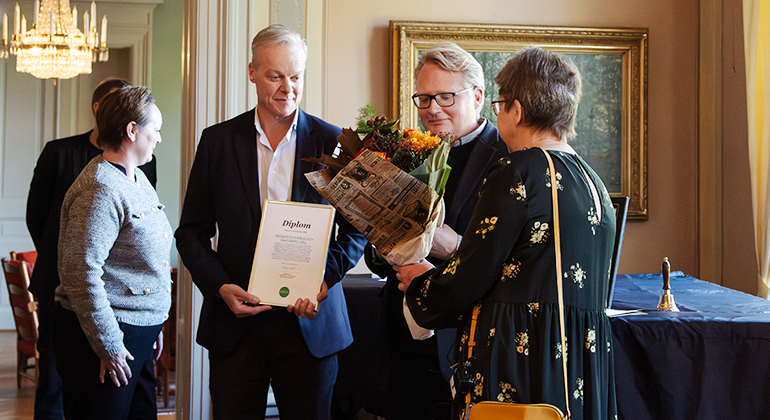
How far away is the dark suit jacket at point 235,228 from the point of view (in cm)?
190

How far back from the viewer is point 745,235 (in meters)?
4.06

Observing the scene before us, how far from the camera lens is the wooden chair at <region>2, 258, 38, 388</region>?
14.4 feet

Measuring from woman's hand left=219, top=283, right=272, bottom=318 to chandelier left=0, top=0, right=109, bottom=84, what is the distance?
14.5 ft

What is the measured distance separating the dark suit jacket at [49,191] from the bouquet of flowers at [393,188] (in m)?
1.96

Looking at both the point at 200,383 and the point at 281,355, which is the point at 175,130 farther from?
the point at 281,355

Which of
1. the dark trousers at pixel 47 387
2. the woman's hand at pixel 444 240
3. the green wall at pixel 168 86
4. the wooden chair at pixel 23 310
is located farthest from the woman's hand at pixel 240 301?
the green wall at pixel 168 86

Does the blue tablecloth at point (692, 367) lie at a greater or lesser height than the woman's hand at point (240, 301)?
lesser

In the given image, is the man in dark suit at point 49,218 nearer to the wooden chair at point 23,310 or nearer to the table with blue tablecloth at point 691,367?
A: the wooden chair at point 23,310

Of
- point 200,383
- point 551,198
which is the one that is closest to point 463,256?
point 551,198

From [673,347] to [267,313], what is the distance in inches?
54.0

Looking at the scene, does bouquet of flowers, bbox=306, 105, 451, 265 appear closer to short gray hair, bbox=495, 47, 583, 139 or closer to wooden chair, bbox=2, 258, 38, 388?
short gray hair, bbox=495, 47, 583, 139

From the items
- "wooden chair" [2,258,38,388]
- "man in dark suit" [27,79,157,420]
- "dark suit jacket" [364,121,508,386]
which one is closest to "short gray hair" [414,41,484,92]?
"dark suit jacket" [364,121,508,386]

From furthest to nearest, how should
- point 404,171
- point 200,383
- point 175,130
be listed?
point 175,130 → point 200,383 → point 404,171

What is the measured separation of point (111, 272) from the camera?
204 centimetres
